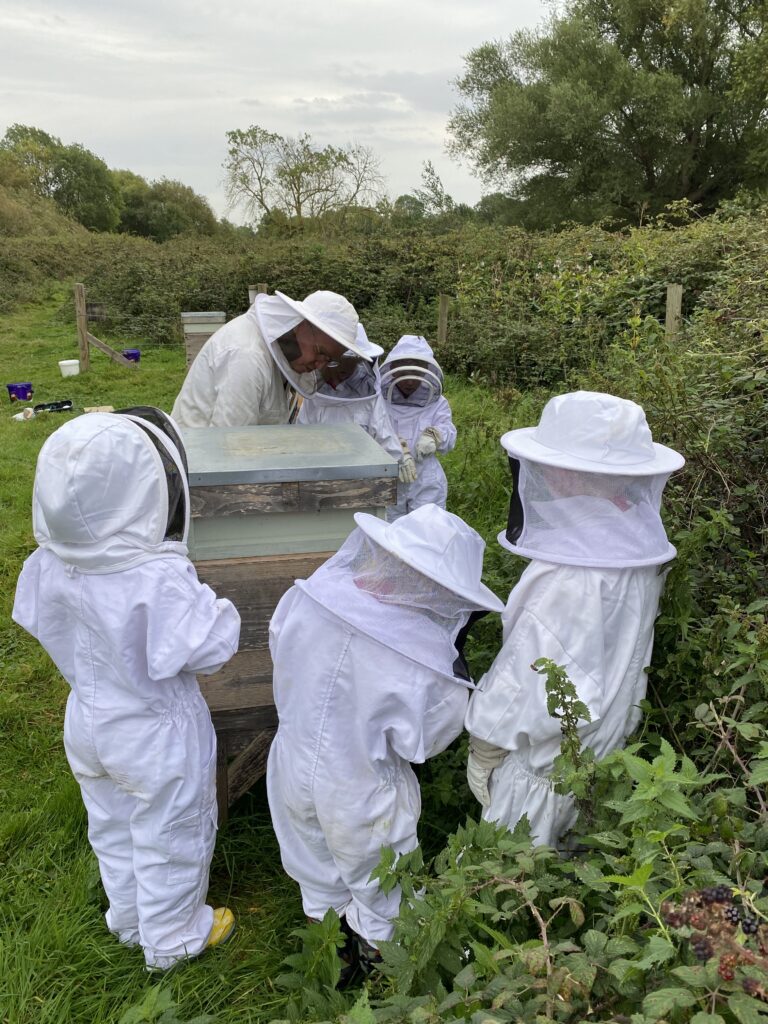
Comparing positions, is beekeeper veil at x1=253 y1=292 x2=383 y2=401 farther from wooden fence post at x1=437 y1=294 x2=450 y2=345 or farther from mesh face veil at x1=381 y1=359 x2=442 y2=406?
wooden fence post at x1=437 y1=294 x2=450 y2=345

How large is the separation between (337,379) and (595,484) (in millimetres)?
2016

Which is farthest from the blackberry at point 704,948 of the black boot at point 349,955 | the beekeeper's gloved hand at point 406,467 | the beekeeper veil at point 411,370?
the beekeeper veil at point 411,370

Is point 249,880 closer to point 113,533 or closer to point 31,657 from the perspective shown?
point 113,533

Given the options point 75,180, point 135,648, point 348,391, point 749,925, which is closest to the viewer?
point 749,925

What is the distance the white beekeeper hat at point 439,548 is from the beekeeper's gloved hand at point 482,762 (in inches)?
16.9

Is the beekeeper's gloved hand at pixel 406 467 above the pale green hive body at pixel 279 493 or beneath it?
beneath

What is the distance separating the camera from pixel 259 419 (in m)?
3.75

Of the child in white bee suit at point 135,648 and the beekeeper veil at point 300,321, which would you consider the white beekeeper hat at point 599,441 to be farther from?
the beekeeper veil at point 300,321

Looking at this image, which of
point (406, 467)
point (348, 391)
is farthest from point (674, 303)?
point (348, 391)

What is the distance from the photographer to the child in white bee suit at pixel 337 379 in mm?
3342

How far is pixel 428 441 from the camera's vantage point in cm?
452

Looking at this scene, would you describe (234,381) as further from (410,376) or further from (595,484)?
(595,484)

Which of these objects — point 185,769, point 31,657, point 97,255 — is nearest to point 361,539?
point 185,769

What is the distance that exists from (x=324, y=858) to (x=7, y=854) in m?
1.32
